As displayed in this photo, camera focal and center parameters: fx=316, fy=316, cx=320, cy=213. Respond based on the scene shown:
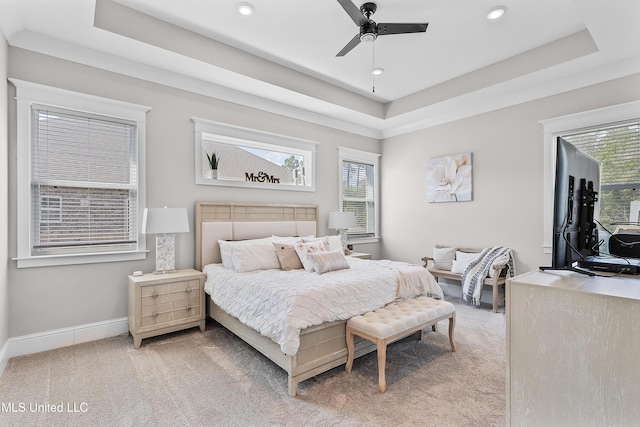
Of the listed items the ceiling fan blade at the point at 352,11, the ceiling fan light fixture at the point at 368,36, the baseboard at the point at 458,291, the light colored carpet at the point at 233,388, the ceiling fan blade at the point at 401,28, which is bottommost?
the light colored carpet at the point at 233,388

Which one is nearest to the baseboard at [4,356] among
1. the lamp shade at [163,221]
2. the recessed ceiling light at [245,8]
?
the lamp shade at [163,221]

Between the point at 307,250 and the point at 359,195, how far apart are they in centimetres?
258

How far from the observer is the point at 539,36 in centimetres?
333

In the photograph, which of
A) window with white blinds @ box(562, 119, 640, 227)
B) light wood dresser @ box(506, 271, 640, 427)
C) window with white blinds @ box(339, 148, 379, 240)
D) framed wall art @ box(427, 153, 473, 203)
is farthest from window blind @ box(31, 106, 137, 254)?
window with white blinds @ box(562, 119, 640, 227)

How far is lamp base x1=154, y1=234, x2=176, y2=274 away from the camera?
3.35 meters

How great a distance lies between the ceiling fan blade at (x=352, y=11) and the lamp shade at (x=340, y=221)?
2.87 metres

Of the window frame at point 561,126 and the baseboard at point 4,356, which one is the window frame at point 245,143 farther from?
the window frame at point 561,126

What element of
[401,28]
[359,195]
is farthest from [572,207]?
[359,195]

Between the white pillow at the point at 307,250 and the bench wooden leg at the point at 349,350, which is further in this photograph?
the white pillow at the point at 307,250

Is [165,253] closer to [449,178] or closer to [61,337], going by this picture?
[61,337]

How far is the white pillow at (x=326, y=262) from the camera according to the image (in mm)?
3207

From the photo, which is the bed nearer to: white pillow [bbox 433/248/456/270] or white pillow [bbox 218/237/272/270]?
white pillow [bbox 218/237/272/270]

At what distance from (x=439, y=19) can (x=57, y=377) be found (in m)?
4.52

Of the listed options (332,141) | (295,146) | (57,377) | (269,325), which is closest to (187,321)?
(57,377)
